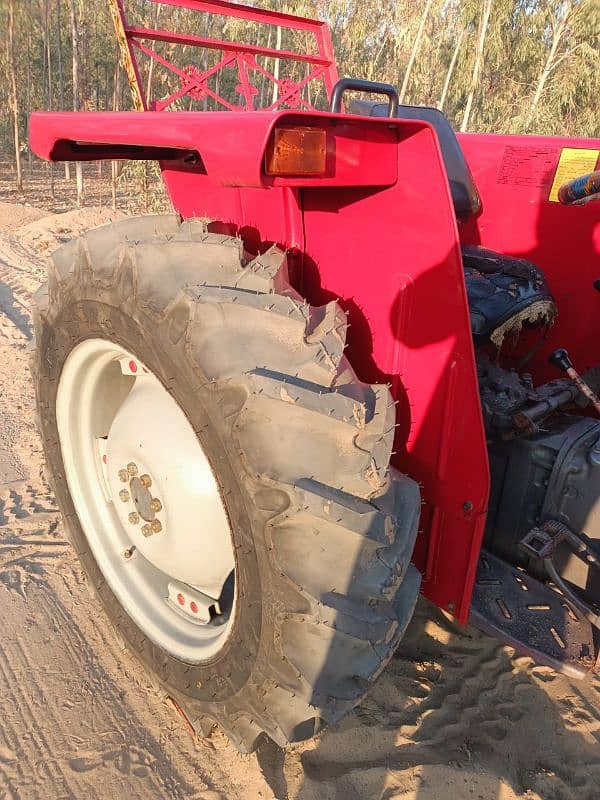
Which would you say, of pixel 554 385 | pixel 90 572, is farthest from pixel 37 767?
pixel 554 385

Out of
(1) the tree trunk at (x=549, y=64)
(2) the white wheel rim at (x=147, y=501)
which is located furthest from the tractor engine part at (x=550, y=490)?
(1) the tree trunk at (x=549, y=64)

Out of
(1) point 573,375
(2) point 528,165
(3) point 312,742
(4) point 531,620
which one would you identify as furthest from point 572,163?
(3) point 312,742

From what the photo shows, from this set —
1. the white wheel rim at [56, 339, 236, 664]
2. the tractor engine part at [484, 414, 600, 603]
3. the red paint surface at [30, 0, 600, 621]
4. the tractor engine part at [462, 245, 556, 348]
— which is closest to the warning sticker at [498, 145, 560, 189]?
the tractor engine part at [462, 245, 556, 348]

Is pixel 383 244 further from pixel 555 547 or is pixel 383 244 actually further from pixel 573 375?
pixel 555 547

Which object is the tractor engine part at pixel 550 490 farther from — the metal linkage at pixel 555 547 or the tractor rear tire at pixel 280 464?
the tractor rear tire at pixel 280 464

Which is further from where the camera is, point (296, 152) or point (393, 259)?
point (393, 259)

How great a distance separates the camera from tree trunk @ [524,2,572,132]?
43.7 ft

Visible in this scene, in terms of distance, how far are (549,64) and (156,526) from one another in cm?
1601

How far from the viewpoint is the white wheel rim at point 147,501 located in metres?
1.51

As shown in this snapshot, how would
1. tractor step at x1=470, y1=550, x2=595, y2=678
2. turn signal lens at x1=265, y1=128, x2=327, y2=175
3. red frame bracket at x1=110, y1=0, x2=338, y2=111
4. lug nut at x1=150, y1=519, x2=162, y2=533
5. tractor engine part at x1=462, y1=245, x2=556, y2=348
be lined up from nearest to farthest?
turn signal lens at x1=265, y1=128, x2=327, y2=175
tractor step at x1=470, y1=550, x2=595, y2=678
lug nut at x1=150, y1=519, x2=162, y2=533
tractor engine part at x1=462, y1=245, x2=556, y2=348
red frame bracket at x1=110, y1=0, x2=338, y2=111

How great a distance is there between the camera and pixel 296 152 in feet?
3.46

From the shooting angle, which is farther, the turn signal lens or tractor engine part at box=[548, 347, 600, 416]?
tractor engine part at box=[548, 347, 600, 416]

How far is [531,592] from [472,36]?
56.7 feet

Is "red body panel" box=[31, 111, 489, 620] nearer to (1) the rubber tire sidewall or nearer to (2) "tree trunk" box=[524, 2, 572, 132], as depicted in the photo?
(1) the rubber tire sidewall
